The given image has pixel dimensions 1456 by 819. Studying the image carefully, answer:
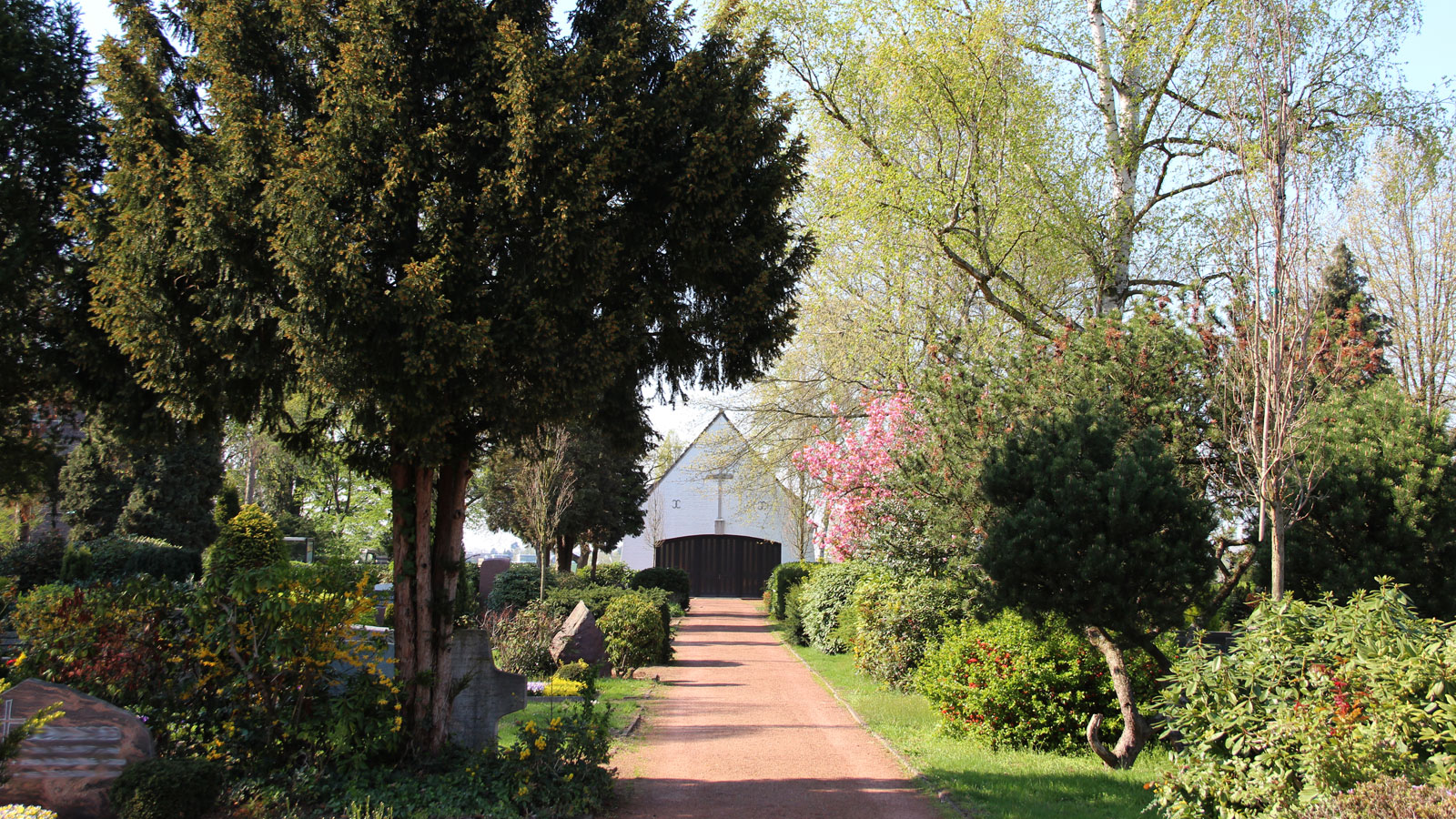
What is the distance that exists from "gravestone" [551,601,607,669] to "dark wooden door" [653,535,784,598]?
2637 cm

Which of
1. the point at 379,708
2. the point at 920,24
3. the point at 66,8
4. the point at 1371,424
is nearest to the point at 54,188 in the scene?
the point at 66,8

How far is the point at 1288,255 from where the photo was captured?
23.2 ft

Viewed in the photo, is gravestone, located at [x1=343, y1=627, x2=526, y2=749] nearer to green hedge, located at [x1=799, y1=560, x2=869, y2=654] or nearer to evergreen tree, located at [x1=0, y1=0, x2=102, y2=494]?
evergreen tree, located at [x1=0, y1=0, x2=102, y2=494]

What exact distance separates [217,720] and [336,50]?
17.1ft

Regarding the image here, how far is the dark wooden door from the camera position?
4156 centimetres

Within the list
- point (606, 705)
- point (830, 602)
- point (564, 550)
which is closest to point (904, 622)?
point (606, 705)

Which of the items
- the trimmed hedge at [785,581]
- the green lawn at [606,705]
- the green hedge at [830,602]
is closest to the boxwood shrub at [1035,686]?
the green lawn at [606,705]

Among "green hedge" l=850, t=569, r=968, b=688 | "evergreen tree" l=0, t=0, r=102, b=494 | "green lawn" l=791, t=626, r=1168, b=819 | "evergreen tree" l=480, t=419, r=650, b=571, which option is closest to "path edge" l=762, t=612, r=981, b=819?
"green lawn" l=791, t=626, r=1168, b=819

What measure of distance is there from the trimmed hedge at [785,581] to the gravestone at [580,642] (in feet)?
31.3

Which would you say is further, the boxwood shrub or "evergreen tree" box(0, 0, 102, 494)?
the boxwood shrub

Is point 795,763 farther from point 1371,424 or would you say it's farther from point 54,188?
point 54,188

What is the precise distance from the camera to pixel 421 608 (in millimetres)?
7566

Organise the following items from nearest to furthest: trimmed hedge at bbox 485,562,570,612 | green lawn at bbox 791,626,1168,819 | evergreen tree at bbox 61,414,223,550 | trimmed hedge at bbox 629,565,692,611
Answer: green lawn at bbox 791,626,1168,819
trimmed hedge at bbox 485,562,570,612
evergreen tree at bbox 61,414,223,550
trimmed hedge at bbox 629,565,692,611

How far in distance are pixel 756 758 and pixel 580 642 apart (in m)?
5.96
